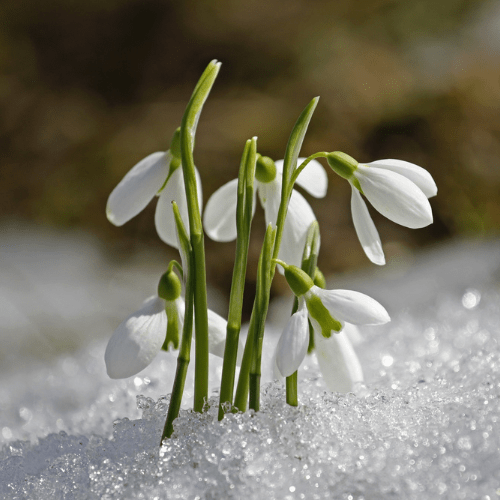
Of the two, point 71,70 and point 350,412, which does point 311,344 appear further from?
point 71,70

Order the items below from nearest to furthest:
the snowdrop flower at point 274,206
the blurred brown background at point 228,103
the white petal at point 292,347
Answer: the white petal at point 292,347 → the snowdrop flower at point 274,206 → the blurred brown background at point 228,103

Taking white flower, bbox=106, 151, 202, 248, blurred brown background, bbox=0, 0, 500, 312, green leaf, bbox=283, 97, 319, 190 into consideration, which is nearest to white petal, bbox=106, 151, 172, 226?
white flower, bbox=106, 151, 202, 248

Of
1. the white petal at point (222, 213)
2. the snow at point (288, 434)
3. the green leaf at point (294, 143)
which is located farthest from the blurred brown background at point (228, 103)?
the green leaf at point (294, 143)

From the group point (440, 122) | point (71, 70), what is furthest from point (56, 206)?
point (440, 122)

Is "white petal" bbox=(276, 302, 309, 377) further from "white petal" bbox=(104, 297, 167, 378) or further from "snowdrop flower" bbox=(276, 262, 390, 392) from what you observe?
"white petal" bbox=(104, 297, 167, 378)

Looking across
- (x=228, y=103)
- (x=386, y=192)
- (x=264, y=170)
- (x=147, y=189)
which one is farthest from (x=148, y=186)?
(x=228, y=103)

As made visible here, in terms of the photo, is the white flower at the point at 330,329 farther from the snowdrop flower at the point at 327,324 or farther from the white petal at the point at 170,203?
the white petal at the point at 170,203

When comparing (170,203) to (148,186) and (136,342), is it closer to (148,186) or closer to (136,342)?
(148,186)
